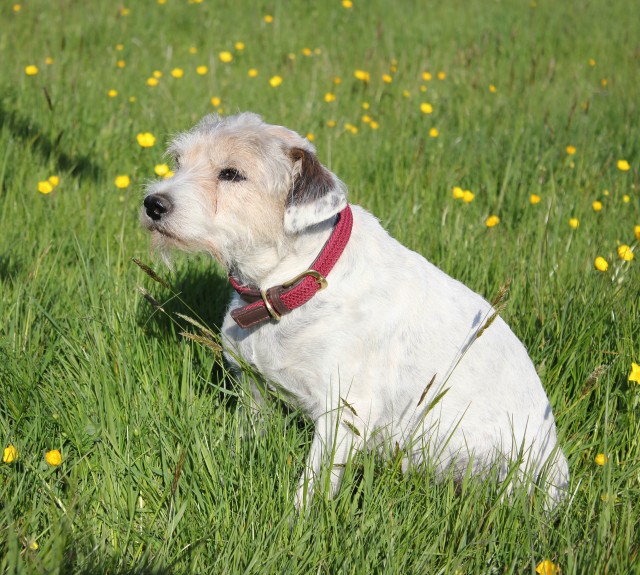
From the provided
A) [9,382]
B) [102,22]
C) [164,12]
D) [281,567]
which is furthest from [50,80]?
[281,567]

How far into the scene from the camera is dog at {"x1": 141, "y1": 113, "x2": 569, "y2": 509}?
2.76 meters

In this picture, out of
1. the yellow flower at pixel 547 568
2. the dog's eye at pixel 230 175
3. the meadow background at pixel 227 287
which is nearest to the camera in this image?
the yellow flower at pixel 547 568

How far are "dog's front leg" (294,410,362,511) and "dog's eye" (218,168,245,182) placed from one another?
102 centimetres

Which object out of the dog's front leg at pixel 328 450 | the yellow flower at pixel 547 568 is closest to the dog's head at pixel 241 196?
the dog's front leg at pixel 328 450

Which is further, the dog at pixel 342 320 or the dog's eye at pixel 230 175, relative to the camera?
the dog's eye at pixel 230 175

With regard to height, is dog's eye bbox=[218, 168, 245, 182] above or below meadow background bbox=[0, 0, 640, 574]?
above

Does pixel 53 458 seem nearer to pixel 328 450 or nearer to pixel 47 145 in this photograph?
pixel 328 450

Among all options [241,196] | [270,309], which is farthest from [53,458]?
[241,196]

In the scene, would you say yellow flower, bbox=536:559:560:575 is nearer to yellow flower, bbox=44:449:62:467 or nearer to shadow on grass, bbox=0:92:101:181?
yellow flower, bbox=44:449:62:467

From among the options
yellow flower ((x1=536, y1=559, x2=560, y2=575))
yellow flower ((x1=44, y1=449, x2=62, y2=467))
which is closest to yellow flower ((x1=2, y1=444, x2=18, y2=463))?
yellow flower ((x1=44, y1=449, x2=62, y2=467))

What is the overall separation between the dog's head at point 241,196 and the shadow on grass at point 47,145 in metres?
1.93

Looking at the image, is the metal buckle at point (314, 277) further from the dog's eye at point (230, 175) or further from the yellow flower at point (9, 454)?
the yellow flower at point (9, 454)

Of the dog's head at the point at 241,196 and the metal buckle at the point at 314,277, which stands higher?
the dog's head at the point at 241,196

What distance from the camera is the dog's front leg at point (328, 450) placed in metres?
2.58
